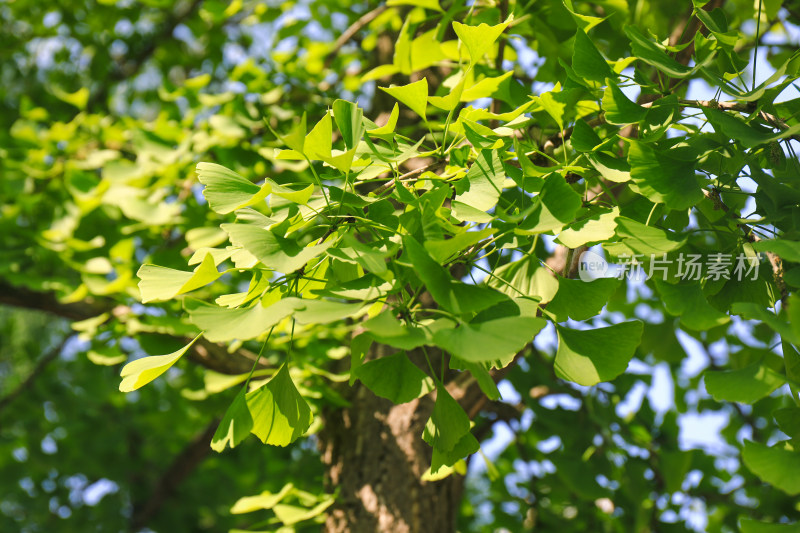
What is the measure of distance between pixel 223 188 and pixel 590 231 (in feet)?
1.25

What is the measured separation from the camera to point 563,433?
1510mm

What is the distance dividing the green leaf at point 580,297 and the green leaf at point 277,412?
30 cm

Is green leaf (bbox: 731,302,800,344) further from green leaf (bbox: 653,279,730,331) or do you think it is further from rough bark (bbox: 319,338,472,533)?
rough bark (bbox: 319,338,472,533)

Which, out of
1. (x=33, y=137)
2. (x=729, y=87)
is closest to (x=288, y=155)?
(x=729, y=87)

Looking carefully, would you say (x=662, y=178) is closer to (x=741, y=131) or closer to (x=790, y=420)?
(x=741, y=131)

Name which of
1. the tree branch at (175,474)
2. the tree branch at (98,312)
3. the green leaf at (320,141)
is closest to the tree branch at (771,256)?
the green leaf at (320,141)

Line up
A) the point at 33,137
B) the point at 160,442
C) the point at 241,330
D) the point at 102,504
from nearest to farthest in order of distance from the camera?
the point at 241,330 → the point at 33,137 → the point at 102,504 → the point at 160,442

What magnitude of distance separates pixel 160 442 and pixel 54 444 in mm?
465

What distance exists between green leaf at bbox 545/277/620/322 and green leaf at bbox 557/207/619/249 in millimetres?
94

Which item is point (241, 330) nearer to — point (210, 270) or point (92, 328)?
point (210, 270)

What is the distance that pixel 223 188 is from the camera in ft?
2.29

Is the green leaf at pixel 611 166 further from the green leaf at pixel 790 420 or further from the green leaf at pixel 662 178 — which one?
the green leaf at pixel 790 420

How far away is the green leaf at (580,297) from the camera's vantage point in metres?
0.71

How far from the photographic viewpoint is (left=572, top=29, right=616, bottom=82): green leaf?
0.71 m
